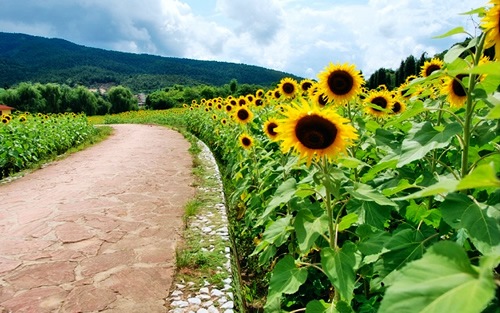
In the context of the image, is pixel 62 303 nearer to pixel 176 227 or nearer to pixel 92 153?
pixel 176 227

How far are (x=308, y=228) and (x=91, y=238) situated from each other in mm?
3463

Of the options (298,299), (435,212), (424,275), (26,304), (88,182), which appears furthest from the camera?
(88,182)

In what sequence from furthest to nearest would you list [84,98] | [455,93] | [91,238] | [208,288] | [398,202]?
[84,98] → [91,238] → [208,288] → [455,93] → [398,202]

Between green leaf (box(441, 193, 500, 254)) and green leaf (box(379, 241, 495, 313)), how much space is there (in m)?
0.46

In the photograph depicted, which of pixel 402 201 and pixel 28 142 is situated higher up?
pixel 402 201

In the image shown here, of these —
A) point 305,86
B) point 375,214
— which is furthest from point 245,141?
point 375,214

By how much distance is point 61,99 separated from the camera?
205 ft

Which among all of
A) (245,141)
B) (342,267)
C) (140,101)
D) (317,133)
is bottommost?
(140,101)

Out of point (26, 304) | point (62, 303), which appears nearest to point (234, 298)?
point (62, 303)

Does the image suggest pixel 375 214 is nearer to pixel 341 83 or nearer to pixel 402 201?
pixel 402 201

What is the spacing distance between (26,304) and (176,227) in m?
1.92

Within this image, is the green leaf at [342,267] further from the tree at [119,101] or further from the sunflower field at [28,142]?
the tree at [119,101]

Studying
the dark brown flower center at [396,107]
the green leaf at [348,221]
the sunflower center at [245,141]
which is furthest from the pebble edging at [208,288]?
the dark brown flower center at [396,107]

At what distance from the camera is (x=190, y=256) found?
391 centimetres
